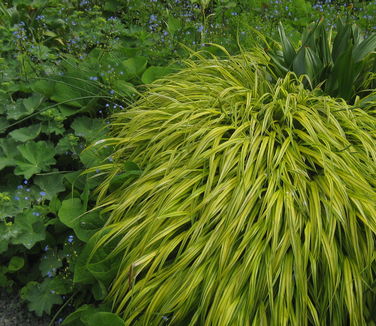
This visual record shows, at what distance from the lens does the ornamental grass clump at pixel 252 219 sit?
1.88 metres

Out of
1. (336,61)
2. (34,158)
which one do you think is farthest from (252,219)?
(34,158)

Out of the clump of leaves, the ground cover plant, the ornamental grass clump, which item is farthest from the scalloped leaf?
the clump of leaves

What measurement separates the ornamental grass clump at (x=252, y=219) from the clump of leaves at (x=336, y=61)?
0.83 feet

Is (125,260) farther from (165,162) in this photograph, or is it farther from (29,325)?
(29,325)

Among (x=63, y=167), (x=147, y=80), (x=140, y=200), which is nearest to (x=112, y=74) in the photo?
(x=147, y=80)

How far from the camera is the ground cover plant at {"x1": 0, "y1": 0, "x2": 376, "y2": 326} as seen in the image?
2391 mm

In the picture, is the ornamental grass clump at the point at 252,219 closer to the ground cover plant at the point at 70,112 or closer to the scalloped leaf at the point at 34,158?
the ground cover plant at the point at 70,112

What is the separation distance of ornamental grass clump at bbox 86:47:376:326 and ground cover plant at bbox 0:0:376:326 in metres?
0.14

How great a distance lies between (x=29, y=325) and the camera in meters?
2.41

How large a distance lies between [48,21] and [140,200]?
2238mm

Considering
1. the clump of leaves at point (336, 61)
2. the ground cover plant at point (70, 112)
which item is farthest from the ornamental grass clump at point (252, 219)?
the clump of leaves at point (336, 61)

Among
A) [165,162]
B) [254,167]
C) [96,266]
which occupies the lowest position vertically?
[96,266]

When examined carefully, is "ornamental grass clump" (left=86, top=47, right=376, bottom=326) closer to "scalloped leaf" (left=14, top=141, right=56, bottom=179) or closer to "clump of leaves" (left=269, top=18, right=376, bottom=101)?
"clump of leaves" (left=269, top=18, right=376, bottom=101)

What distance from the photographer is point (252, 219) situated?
1.97 m
